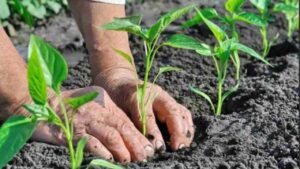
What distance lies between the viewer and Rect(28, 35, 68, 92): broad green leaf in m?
1.45

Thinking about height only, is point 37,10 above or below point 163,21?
below

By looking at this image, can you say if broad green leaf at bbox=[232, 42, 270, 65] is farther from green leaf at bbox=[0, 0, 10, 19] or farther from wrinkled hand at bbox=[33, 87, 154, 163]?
green leaf at bbox=[0, 0, 10, 19]

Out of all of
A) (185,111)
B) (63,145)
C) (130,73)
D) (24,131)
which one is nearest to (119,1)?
(130,73)

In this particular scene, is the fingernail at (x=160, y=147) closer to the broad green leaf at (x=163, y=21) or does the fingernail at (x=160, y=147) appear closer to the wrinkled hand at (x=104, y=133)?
the wrinkled hand at (x=104, y=133)

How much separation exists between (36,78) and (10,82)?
42cm

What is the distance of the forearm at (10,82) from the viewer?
6.07 feet

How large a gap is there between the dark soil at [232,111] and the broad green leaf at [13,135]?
11.7 inches

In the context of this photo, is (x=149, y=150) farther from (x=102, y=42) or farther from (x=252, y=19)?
(x=252, y=19)

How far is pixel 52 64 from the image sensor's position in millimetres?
1468

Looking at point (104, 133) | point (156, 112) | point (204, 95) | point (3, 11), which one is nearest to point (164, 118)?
→ point (156, 112)

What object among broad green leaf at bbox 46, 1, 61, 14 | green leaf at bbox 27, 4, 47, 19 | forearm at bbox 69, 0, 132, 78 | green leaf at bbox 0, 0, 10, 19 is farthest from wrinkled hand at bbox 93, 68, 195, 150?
broad green leaf at bbox 46, 1, 61, 14

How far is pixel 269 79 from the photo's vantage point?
235 cm

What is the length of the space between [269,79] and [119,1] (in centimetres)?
55

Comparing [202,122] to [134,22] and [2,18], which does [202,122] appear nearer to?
[134,22]
